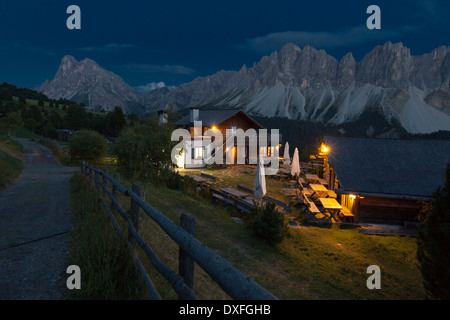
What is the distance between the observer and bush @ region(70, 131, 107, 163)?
23.7 m

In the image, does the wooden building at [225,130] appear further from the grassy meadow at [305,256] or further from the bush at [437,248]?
the bush at [437,248]

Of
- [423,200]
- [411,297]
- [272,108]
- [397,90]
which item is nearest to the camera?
[411,297]

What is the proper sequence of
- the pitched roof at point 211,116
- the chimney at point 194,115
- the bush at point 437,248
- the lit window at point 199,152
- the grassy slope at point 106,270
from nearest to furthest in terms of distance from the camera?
the grassy slope at point 106,270
the bush at point 437,248
the lit window at point 199,152
the pitched roof at point 211,116
the chimney at point 194,115

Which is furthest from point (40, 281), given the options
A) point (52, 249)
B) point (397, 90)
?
point (397, 90)

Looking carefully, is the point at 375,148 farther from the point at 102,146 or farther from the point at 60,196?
the point at 102,146

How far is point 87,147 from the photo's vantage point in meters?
23.6

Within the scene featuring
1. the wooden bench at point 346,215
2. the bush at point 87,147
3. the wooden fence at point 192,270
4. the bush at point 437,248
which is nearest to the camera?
the wooden fence at point 192,270

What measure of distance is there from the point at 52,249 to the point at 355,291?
7.96 metres

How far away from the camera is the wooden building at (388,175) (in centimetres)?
1288

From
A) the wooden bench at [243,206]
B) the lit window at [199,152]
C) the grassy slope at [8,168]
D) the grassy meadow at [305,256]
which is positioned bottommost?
the grassy meadow at [305,256]

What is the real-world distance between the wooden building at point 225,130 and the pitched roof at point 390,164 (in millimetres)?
17014

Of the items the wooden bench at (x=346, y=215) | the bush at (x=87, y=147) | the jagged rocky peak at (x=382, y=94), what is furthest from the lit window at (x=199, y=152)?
the jagged rocky peak at (x=382, y=94)

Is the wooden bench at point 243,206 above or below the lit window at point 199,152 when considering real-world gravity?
below

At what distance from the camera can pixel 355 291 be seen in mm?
7047
